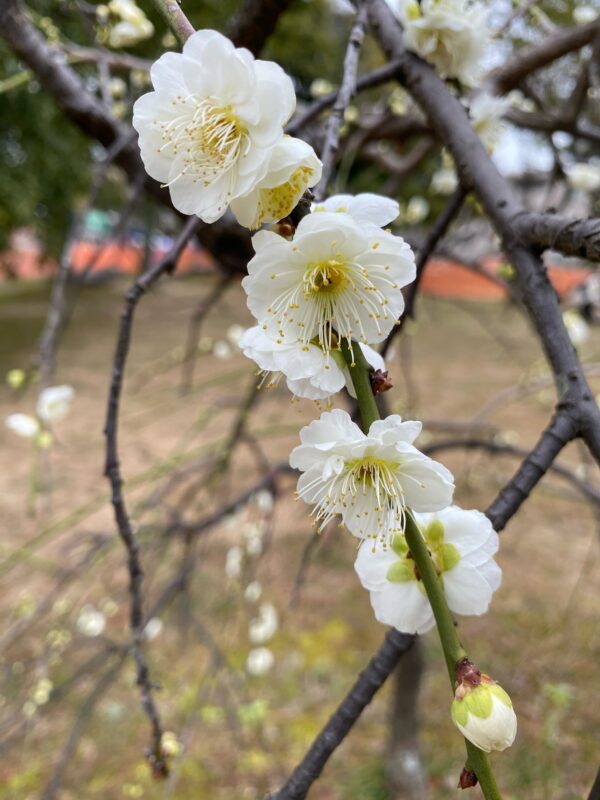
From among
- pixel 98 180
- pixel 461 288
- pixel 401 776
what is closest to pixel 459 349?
pixel 461 288

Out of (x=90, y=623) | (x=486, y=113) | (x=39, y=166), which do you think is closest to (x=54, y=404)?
(x=90, y=623)

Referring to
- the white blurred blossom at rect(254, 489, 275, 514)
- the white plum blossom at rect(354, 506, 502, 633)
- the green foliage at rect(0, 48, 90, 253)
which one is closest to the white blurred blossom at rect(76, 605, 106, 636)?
the white blurred blossom at rect(254, 489, 275, 514)

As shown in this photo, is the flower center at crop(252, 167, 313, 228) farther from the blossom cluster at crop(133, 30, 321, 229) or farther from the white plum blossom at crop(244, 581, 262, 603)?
the white plum blossom at crop(244, 581, 262, 603)

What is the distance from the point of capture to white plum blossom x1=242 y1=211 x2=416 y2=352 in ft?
0.98

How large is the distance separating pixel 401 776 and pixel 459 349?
15.4ft

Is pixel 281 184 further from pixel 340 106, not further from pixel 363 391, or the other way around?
pixel 340 106

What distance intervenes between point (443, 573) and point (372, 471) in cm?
7

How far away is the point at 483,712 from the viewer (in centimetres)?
27

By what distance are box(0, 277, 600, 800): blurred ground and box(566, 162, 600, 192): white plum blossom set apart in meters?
0.39

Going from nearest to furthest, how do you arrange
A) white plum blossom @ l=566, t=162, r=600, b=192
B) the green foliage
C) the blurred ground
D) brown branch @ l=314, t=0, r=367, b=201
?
brown branch @ l=314, t=0, r=367, b=201 → the blurred ground → white plum blossom @ l=566, t=162, r=600, b=192 → the green foliage

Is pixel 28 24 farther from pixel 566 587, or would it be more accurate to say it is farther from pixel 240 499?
pixel 566 587

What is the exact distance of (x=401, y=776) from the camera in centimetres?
147

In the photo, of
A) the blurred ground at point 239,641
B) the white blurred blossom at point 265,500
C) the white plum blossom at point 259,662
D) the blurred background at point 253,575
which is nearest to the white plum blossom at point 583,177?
the blurred background at point 253,575

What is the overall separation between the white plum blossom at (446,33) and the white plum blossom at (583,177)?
1061mm
